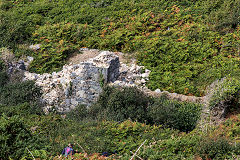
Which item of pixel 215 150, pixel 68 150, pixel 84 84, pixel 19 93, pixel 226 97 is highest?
pixel 215 150

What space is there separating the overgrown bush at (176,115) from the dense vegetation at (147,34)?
59.9 inches

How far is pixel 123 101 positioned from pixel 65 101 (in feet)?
8.80

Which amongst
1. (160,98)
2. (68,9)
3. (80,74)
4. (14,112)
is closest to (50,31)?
(68,9)

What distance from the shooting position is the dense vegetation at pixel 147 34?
13352mm

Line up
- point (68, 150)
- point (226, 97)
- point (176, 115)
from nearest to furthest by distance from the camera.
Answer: point (68, 150), point (226, 97), point (176, 115)

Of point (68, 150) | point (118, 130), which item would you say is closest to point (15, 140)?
point (68, 150)

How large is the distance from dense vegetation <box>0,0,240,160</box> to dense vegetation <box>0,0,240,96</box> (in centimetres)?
6

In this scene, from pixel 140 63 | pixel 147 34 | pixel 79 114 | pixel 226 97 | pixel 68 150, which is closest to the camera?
pixel 68 150

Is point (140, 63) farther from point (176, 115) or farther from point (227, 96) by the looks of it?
point (227, 96)

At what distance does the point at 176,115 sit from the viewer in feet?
33.0

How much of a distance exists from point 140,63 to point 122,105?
4009 millimetres

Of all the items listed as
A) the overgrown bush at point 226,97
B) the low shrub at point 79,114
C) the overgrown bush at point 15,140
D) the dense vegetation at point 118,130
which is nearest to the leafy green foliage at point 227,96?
the overgrown bush at point 226,97

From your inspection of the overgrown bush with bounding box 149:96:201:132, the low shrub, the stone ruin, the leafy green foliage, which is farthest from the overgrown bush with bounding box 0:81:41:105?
the leafy green foliage

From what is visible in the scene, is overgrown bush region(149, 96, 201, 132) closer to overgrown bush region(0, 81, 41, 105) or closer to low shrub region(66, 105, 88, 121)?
low shrub region(66, 105, 88, 121)
